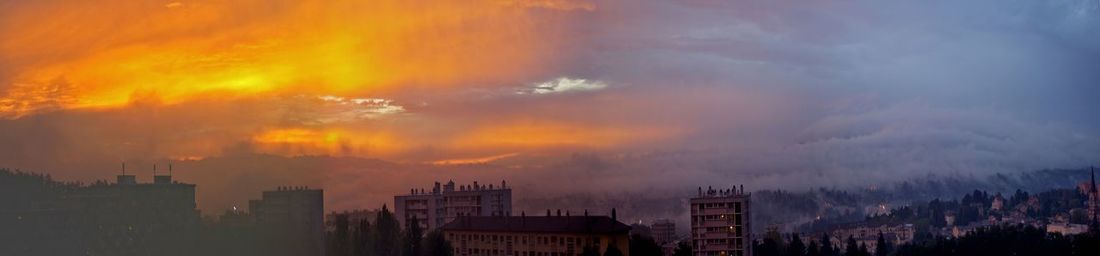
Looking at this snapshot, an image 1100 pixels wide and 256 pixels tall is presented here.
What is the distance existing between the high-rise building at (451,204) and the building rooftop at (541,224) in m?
4.91

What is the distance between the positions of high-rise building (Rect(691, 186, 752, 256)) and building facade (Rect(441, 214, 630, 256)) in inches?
143

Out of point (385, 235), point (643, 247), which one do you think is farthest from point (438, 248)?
point (643, 247)

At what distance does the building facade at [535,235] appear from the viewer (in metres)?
19.3

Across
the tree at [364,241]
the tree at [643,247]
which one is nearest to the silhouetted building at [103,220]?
the tree at [364,241]

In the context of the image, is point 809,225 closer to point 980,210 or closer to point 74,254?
point 980,210

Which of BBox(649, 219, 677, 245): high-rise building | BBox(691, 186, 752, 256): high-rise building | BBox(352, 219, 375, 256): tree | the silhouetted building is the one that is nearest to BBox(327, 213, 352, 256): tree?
BBox(352, 219, 375, 256): tree

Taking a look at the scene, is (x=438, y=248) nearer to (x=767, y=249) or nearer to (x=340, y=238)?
(x=340, y=238)

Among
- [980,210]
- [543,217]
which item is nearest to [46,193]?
[543,217]

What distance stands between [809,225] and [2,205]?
32.5m

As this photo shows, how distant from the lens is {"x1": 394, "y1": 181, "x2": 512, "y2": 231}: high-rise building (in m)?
28.1

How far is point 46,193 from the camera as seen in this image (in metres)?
18.8

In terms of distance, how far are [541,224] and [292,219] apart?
5128mm

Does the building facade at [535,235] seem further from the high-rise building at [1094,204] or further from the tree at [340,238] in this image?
the high-rise building at [1094,204]

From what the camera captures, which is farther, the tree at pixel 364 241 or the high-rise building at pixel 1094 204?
the high-rise building at pixel 1094 204
